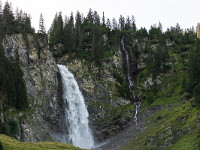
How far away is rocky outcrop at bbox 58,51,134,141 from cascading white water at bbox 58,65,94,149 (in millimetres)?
2618

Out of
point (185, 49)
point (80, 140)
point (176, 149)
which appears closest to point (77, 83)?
point (80, 140)

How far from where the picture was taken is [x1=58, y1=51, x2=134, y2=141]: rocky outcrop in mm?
62094

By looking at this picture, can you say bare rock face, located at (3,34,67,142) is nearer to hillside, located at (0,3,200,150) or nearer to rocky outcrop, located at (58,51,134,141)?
hillside, located at (0,3,200,150)

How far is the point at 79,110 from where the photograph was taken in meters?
61.3

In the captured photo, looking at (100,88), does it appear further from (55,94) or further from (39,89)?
(39,89)

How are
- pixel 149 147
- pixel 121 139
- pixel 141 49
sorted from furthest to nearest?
pixel 141 49, pixel 121 139, pixel 149 147

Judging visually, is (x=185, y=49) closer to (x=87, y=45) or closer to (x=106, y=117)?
(x=87, y=45)

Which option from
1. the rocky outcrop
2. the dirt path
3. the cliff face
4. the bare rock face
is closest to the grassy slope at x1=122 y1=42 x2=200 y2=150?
the dirt path

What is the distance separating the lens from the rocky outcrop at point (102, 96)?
62.1 m

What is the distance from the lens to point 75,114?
5956 cm

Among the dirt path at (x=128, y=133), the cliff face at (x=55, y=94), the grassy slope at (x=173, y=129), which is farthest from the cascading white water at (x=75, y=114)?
the grassy slope at (x=173, y=129)

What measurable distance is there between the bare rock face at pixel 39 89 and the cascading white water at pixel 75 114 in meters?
2.13

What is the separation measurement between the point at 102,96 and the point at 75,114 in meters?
15.1

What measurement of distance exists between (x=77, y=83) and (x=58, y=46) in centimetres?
2285
